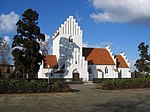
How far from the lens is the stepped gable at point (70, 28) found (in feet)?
206

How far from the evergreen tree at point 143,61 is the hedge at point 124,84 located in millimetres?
30871

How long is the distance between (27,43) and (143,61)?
39477mm

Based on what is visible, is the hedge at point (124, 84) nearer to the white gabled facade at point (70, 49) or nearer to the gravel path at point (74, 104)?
the gravel path at point (74, 104)

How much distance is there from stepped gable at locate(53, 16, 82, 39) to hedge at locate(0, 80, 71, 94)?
111ft

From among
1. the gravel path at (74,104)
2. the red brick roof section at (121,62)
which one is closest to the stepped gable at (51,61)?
the red brick roof section at (121,62)

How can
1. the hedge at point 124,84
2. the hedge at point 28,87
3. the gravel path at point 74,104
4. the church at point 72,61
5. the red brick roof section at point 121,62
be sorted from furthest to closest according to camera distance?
the red brick roof section at point 121,62
the church at point 72,61
the hedge at point 124,84
the hedge at point 28,87
the gravel path at point 74,104

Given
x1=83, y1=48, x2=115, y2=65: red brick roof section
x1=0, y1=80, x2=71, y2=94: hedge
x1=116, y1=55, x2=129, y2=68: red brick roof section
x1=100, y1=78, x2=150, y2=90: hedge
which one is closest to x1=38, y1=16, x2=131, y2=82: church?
x1=83, y1=48, x2=115, y2=65: red brick roof section

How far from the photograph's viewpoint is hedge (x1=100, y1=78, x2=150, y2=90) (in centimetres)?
3512

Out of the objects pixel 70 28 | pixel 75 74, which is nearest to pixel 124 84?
pixel 75 74

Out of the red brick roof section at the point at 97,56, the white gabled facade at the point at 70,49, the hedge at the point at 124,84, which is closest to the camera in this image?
the hedge at the point at 124,84

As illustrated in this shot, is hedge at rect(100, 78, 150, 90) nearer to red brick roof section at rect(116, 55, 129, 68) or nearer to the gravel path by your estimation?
the gravel path

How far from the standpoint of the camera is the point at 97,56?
68.4 m

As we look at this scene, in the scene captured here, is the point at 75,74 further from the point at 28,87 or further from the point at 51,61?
the point at 28,87

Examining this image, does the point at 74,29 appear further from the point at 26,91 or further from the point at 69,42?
the point at 26,91
